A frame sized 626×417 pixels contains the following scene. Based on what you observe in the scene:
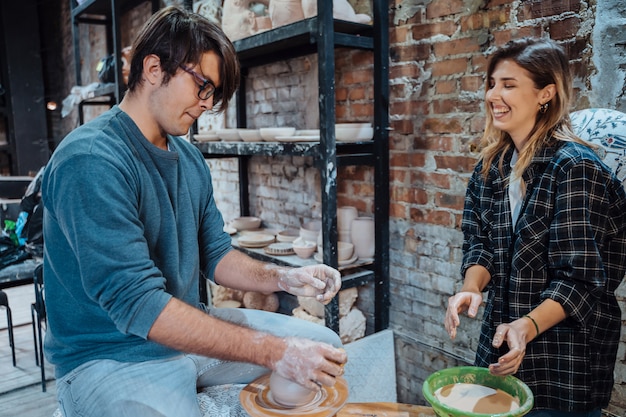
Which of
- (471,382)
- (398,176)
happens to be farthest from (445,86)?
(471,382)

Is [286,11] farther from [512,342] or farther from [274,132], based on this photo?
[512,342]

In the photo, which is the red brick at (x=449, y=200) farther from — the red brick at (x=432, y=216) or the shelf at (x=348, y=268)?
the shelf at (x=348, y=268)

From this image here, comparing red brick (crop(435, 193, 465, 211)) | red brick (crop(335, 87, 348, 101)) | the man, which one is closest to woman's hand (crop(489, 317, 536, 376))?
the man

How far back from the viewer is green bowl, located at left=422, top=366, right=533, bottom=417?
50.4 inches

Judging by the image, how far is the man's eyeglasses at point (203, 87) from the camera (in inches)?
61.0

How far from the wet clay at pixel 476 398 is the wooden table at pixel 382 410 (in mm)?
728

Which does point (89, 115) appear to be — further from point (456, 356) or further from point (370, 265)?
point (456, 356)

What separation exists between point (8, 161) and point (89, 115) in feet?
9.20

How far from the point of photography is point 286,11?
2.49m

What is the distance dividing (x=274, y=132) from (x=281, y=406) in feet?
4.68

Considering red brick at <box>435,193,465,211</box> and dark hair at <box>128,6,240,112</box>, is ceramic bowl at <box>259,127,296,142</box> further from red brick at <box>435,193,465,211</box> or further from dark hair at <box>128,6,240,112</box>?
dark hair at <box>128,6,240,112</box>

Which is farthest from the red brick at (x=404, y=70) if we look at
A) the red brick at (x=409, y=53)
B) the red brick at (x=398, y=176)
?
the red brick at (x=398, y=176)

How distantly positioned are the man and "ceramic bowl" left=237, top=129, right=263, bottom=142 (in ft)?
3.18

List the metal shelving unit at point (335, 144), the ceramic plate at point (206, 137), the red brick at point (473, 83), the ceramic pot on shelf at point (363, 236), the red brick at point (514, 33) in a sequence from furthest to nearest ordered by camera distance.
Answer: the ceramic plate at point (206, 137), the ceramic pot on shelf at point (363, 236), the metal shelving unit at point (335, 144), the red brick at point (473, 83), the red brick at point (514, 33)
